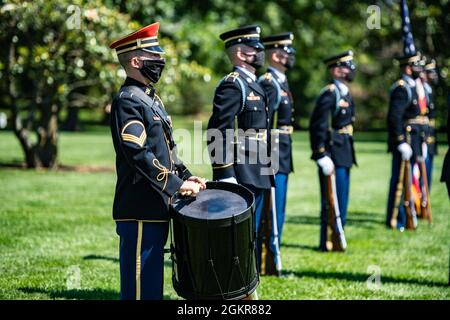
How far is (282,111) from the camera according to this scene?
7.50 metres

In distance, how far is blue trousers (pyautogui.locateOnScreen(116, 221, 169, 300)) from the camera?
4.35 metres

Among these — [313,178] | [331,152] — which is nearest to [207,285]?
[331,152]

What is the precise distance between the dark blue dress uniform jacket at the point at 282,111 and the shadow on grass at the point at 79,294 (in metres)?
2.50

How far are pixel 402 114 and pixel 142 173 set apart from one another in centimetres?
669

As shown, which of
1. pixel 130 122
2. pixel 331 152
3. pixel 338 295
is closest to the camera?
pixel 130 122

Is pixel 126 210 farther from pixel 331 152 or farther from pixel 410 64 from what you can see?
pixel 410 64

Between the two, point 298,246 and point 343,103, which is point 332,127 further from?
point 298,246

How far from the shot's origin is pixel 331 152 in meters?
8.64

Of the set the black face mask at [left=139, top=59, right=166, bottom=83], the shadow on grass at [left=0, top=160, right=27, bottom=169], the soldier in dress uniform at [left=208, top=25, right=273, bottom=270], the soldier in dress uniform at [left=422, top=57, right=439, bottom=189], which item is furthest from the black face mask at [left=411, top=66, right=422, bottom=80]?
the shadow on grass at [left=0, top=160, right=27, bottom=169]

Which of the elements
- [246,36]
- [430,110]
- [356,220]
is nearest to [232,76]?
[246,36]

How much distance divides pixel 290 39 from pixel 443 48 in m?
19.4

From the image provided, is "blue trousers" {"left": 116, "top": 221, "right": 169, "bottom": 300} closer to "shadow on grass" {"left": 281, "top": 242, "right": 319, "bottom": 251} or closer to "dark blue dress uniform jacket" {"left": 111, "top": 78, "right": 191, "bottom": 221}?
"dark blue dress uniform jacket" {"left": 111, "top": 78, "right": 191, "bottom": 221}

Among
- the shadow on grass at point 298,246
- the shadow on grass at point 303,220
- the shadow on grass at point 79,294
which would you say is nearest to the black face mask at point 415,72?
the shadow on grass at point 303,220

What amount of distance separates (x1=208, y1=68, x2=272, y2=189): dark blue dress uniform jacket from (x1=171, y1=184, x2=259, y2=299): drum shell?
1.43 m
